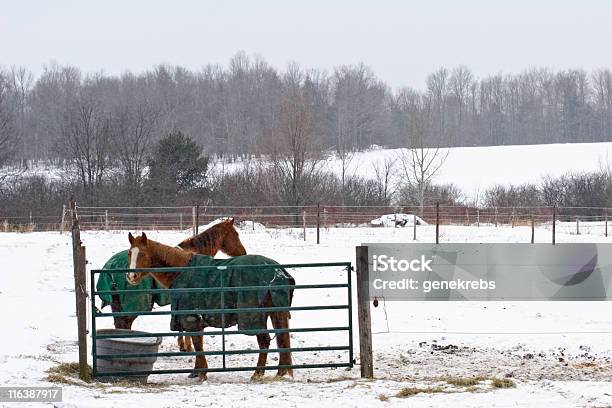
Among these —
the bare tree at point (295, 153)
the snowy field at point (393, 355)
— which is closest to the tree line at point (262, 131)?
the bare tree at point (295, 153)

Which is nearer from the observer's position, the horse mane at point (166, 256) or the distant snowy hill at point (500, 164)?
the horse mane at point (166, 256)

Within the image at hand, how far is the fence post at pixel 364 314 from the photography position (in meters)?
7.75

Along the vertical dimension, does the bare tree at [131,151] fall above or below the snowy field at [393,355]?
above

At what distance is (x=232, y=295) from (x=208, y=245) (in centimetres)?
249

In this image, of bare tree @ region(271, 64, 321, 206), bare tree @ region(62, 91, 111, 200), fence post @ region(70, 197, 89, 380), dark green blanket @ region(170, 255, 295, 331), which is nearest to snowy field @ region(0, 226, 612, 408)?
fence post @ region(70, 197, 89, 380)

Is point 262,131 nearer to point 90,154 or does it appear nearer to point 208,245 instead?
point 90,154

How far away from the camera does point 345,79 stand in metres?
80.7

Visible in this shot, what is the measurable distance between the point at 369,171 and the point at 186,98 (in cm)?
2907

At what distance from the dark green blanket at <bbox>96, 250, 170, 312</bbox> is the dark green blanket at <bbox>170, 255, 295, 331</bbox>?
0.88 meters

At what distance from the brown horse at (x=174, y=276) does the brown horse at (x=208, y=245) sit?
4.45 feet

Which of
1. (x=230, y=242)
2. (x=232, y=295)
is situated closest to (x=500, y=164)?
(x=230, y=242)

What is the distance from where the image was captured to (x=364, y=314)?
782 cm

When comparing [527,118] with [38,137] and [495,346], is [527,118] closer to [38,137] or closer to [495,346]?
[38,137]

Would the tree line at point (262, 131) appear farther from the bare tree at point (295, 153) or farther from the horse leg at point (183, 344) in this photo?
the horse leg at point (183, 344)
